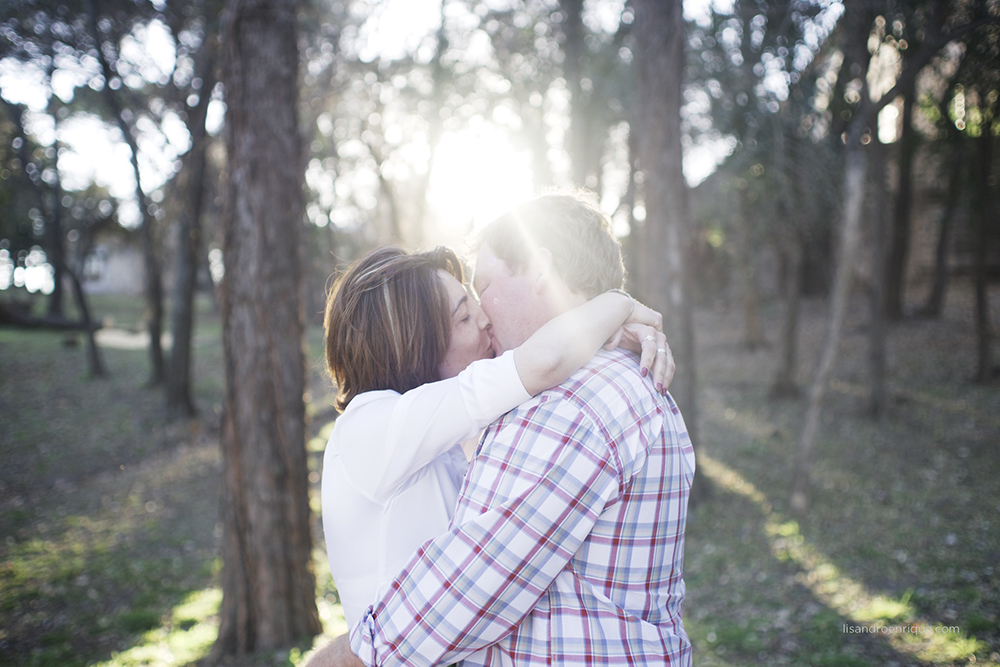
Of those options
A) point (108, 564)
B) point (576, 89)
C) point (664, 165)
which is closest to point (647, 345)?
point (664, 165)

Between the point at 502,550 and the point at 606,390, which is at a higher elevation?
the point at 606,390

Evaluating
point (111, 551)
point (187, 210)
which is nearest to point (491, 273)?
point (111, 551)

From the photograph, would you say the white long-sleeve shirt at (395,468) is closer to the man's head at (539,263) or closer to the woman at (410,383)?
the woman at (410,383)

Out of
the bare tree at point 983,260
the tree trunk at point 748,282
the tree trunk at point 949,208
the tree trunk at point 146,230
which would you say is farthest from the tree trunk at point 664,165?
the tree trunk at point 146,230

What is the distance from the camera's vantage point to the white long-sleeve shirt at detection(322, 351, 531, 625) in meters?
1.55

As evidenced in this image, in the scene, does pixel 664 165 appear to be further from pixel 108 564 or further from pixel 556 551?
pixel 108 564

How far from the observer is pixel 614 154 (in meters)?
19.3

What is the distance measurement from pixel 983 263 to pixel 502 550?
1289cm

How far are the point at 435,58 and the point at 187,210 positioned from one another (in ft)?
25.2

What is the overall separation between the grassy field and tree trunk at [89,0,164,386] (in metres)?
1.31

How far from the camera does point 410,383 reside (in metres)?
1.85

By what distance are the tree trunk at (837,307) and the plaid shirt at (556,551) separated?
5806mm

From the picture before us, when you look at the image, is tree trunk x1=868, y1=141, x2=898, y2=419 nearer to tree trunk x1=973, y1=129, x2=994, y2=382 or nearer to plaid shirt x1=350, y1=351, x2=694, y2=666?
tree trunk x1=973, y1=129, x2=994, y2=382

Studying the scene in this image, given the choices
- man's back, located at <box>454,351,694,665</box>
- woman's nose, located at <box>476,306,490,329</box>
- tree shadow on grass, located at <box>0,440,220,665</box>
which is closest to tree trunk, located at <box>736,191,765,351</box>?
tree shadow on grass, located at <box>0,440,220,665</box>
